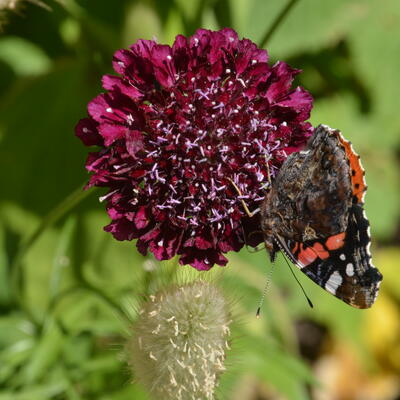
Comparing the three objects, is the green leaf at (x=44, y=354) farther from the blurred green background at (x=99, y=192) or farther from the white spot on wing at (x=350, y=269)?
the white spot on wing at (x=350, y=269)

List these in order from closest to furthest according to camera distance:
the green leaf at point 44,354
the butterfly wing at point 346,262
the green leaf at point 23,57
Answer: the butterfly wing at point 346,262, the green leaf at point 44,354, the green leaf at point 23,57

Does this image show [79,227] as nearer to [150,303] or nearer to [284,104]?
[150,303]

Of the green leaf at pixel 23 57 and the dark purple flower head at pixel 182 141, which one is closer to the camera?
the dark purple flower head at pixel 182 141

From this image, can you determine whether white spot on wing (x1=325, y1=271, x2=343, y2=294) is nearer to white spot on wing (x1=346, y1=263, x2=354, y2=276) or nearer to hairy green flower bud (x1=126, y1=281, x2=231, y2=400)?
white spot on wing (x1=346, y1=263, x2=354, y2=276)

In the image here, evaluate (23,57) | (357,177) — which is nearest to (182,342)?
(357,177)

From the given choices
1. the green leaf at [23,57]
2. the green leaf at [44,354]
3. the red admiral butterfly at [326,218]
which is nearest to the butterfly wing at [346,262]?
the red admiral butterfly at [326,218]

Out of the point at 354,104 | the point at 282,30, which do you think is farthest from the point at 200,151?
the point at 354,104

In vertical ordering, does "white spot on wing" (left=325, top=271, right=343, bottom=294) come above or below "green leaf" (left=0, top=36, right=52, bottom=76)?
above

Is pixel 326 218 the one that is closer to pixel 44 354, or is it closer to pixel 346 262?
pixel 346 262

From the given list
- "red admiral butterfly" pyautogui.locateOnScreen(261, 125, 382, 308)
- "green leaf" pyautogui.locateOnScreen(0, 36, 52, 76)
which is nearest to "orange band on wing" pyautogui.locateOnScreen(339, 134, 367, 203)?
"red admiral butterfly" pyautogui.locateOnScreen(261, 125, 382, 308)
